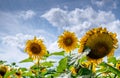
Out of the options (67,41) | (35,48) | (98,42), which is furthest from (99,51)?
(35,48)

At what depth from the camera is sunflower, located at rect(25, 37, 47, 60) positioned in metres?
5.55

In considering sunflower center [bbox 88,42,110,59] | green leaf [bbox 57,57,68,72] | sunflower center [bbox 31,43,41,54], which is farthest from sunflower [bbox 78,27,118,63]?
sunflower center [bbox 31,43,41,54]

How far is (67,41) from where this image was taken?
5.50m

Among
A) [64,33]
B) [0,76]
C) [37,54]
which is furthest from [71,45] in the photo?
[0,76]

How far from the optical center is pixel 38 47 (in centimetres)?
586

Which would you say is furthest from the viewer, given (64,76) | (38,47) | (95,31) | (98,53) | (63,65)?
(38,47)

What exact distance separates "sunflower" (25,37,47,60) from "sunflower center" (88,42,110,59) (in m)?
3.23

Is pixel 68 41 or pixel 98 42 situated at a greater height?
pixel 68 41

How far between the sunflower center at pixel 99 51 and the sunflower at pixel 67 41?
2950 mm

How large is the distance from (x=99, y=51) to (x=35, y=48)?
150 inches

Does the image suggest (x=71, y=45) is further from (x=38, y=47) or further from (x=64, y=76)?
(x=64, y=76)

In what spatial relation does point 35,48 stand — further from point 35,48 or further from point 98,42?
point 98,42

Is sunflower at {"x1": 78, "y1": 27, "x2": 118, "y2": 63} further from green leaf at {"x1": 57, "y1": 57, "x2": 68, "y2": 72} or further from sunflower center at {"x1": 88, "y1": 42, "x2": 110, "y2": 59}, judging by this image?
green leaf at {"x1": 57, "y1": 57, "x2": 68, "y2": 72}

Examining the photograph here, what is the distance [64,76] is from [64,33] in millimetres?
4176
